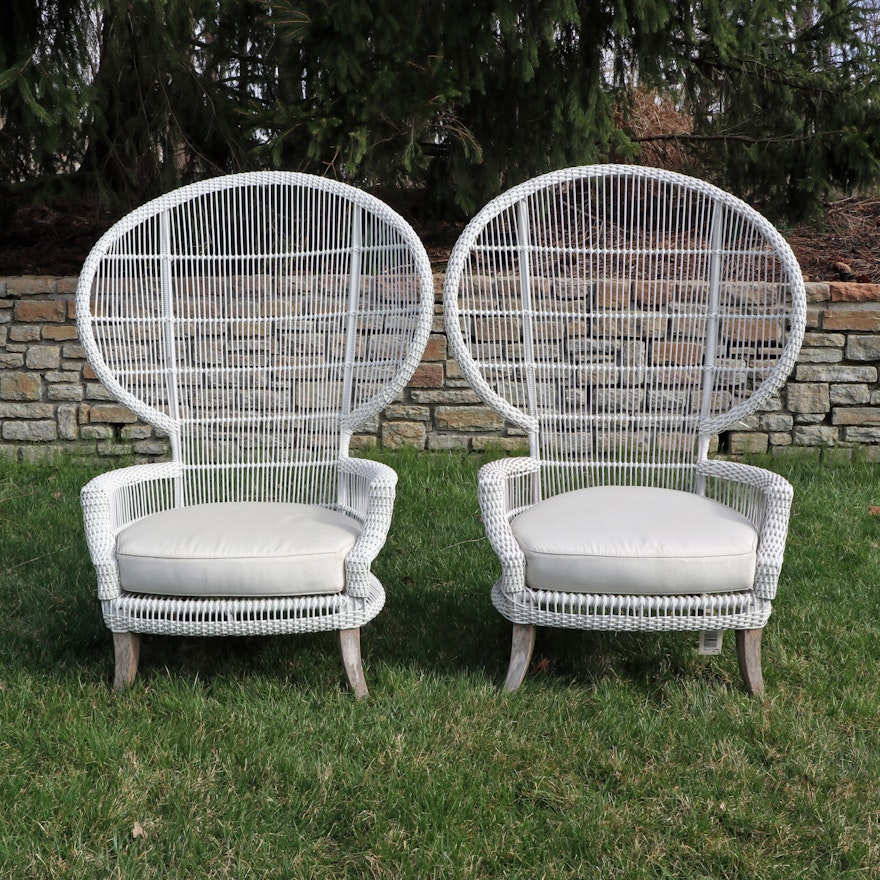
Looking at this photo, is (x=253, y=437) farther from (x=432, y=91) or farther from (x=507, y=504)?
(x=432, y=91)

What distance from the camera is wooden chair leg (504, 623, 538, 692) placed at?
2326 mm

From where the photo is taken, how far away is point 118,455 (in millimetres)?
4566

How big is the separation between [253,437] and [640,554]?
1297 mm

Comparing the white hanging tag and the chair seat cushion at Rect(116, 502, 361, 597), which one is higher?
the chair seat cushion at Rect(116, 502, 361, 597)

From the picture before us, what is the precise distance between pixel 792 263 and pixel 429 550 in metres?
1.53

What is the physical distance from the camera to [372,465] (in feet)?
8.39

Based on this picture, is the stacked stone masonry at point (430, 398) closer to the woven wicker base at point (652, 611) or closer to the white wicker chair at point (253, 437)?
the white wicker chair at point (253, 437)

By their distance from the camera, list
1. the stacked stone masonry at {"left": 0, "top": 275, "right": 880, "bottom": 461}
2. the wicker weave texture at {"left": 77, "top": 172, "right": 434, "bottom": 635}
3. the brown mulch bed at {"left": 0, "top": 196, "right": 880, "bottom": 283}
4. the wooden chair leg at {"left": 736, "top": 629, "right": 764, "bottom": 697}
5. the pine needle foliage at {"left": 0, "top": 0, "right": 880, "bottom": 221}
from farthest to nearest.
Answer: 1. the brown mulch bed at {"left": 0, "top": 196, "right": 880, "bottom": 283}
2. the stacked stone masonry at {"left": 0, "top": 275, "right": 880, "bottom": 461}
3. the pine needle foliage at {"left": 0, "top": 0, "right": 880, "bottom": 221}
4. the wicker weave texture at {"left": 77, "top": 172, "right": 434, "bottom": 635}
5. the wooden chair leg at {"left": 736, "top": 629, "right": 764, "bottom": 697}

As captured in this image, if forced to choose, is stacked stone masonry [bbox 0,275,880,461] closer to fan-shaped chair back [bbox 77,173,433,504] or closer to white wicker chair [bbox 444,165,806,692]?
white wicker chair [bbox 444,165,806,692]

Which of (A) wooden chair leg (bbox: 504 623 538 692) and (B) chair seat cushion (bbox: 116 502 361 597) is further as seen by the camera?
(A) wooden chair leg (bbox: 504 623 538 692)

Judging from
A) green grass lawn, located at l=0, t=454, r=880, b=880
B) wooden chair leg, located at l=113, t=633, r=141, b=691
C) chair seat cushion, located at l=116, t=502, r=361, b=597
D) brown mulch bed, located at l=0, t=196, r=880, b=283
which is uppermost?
brown mulch bed, located at l=0, t=196, r=880, b=283

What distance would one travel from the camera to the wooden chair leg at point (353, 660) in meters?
2.31

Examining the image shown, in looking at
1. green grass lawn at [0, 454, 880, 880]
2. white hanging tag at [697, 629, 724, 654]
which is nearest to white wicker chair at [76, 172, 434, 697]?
green grass lawn at [0, 454, 880, 880]

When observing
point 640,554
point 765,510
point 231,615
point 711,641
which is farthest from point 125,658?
point 765,510
